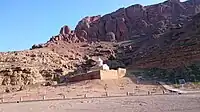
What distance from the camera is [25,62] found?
55188 mm

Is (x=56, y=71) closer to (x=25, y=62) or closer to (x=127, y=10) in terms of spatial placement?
(x=25, y=62)

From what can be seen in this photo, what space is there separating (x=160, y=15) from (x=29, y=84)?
7095 centimetres

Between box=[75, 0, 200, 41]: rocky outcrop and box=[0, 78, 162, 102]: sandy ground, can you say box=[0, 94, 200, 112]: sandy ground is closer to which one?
box=[0, 78, 162, 102]: sandy ground

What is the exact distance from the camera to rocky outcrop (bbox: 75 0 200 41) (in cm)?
10181

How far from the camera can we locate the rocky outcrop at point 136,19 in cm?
10181

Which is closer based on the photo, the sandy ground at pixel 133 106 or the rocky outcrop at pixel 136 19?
the sandy ground at pixel 133 106

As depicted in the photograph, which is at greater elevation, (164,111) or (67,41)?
(67,41)

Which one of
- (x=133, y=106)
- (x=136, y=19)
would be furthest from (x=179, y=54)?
(x=136, y=19)

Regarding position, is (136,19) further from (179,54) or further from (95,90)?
(95,90)

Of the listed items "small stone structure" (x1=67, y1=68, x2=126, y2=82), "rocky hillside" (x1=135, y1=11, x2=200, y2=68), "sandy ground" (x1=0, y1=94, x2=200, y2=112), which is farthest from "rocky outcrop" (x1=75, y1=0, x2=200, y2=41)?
"sandy ground" (x1=0, y1=94, x2=200, y2=112)

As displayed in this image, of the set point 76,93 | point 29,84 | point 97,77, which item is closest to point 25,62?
point 29,84

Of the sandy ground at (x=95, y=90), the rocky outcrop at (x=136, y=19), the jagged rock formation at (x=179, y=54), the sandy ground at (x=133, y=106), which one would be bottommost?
the sandy ground at (x=133, y=106)

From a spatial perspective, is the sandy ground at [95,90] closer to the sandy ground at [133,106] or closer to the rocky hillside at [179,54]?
the sandy ground at [133,106]

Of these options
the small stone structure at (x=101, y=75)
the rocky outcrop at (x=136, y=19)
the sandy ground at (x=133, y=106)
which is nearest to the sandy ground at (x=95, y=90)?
the small stone structure at (x=101, y=75)
